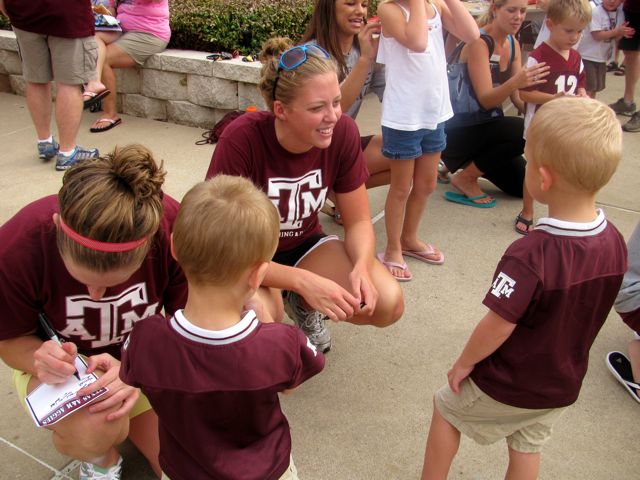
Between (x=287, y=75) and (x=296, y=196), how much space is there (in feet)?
1.56

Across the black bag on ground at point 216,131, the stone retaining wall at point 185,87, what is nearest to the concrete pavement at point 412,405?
the black bag on ground at point 216,131

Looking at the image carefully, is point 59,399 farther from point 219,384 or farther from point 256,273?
point 256,273

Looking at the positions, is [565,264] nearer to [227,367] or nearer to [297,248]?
[227,367]

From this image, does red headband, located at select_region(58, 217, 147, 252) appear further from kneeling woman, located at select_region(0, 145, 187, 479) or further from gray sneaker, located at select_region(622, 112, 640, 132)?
gray sneaker, located at select_region(622, 112, 640, 132)

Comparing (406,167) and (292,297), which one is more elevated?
(406,167)

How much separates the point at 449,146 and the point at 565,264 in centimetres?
256

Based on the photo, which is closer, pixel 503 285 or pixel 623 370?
pixel 503 285

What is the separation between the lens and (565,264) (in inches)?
57.1

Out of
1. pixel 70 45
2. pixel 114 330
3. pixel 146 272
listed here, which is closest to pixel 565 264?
pixel 146 272

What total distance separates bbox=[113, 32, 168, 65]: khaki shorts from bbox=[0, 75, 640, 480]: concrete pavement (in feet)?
6.05

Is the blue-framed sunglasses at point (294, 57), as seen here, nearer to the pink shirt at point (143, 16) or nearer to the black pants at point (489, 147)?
the black pants at point (489, 147)

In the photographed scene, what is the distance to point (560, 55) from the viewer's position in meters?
3.46

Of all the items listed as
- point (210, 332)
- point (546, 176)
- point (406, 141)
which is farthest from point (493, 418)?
point (406, 141)

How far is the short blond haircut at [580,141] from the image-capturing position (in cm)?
143
